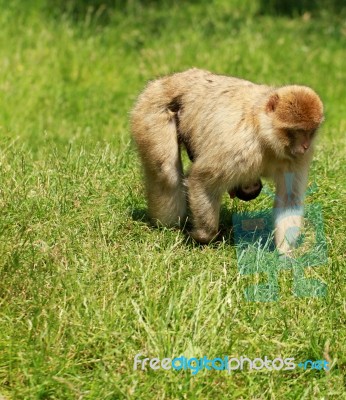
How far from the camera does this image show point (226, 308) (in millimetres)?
4266

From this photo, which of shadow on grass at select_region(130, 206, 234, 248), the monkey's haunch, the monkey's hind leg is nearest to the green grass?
shadow on grass at select_region(130, 206, 234, 248)

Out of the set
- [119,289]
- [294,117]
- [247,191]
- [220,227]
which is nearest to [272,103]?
[294,117]

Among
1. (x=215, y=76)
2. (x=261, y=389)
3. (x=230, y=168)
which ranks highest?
(x=215, y=76)

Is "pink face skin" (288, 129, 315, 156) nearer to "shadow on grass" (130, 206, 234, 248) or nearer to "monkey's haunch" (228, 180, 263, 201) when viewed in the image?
"monkey's haunch" (228, 180, 263, 201)

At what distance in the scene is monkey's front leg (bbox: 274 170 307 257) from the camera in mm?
5172

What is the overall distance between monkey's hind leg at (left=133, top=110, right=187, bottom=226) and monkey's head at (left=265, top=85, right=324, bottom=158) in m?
0.75

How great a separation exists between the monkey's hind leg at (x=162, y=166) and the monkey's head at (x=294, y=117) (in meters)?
0.75

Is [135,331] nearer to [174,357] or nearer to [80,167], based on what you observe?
[174,357]

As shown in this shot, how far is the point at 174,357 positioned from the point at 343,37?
7683mm

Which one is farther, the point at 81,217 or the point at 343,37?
the point at 343,37

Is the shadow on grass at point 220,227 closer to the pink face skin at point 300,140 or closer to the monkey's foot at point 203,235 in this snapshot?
the monkey's foot at point 203,235

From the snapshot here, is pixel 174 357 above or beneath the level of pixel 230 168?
beneath

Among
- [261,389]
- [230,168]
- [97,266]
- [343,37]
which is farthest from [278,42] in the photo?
[261,389]

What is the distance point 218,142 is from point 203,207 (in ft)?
1.36
